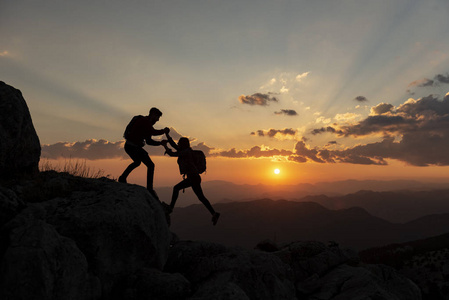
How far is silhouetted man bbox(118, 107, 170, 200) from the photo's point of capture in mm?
10133

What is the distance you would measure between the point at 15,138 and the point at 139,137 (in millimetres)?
3748

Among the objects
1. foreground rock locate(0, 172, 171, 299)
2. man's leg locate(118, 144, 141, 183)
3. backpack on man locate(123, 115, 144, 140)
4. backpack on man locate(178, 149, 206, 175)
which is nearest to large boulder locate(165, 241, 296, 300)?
foreground rock locate(0, 172, 171, 299)

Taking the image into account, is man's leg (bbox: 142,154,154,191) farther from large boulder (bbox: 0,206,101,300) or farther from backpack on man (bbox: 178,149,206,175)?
large boulder (bbox: 0,206,101,300)

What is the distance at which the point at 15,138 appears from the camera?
8.70 metres

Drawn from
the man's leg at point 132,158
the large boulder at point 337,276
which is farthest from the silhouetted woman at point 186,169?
the large boulder at point 337,276

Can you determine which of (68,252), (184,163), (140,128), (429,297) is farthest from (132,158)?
(429,297)

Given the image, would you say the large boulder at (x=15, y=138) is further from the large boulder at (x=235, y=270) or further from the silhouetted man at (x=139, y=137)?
the large boulder at (x=235, y=270)

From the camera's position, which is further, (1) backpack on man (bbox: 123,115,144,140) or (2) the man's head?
(2) the man's head

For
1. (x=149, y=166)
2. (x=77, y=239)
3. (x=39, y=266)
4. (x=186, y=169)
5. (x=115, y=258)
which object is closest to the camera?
(x=39, y=266)

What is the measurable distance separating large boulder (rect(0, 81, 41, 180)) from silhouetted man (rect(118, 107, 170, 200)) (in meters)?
3.00

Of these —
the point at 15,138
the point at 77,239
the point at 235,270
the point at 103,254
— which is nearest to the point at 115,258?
the point at 103,254

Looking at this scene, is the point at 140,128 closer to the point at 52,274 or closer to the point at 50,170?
the point at 50,170

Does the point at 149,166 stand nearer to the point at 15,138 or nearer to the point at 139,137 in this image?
the point at 139,137

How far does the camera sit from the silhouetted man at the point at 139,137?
10133 mm
